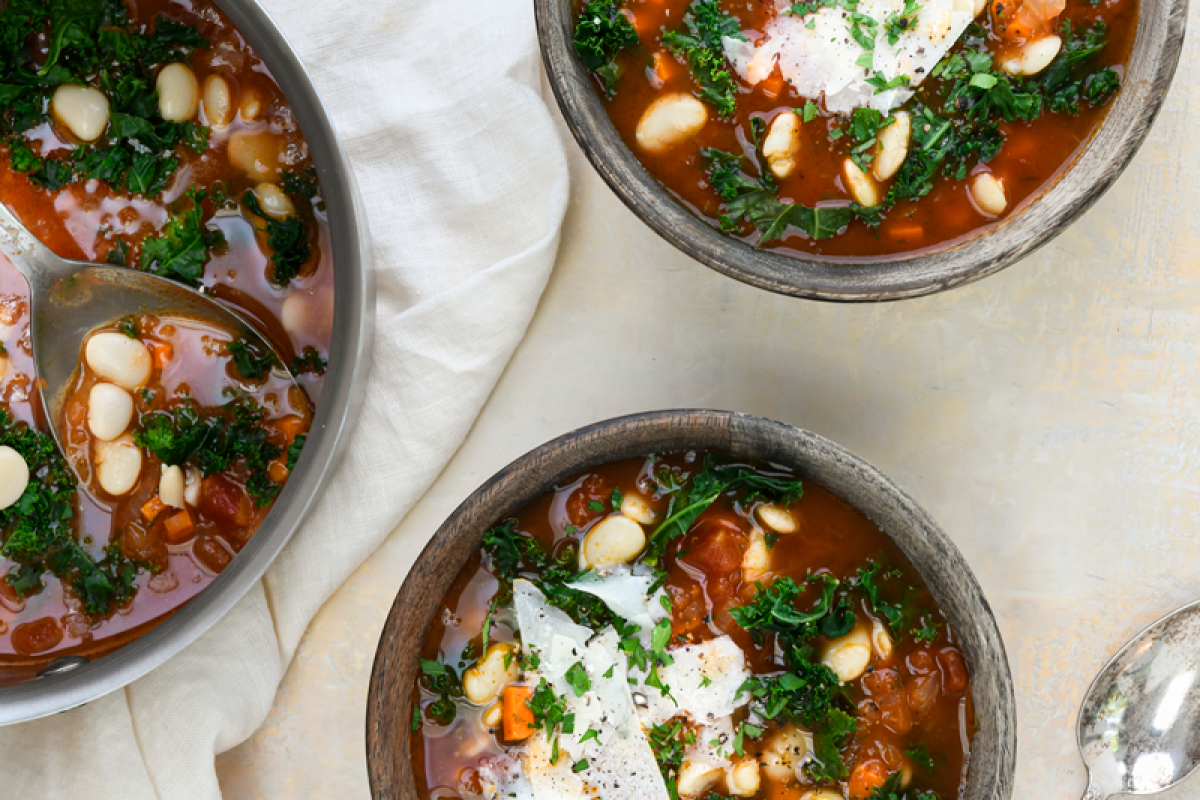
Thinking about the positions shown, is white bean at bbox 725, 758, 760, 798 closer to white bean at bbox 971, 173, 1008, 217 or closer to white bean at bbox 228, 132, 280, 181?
white bean at bbox 971, 173, 1008, 217

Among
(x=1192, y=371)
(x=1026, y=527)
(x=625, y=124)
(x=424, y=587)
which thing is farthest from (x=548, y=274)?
(x=1192, y=371)

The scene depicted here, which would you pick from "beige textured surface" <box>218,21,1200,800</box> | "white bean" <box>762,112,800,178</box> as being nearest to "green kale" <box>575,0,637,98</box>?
"white bean" <box>762,112,800,178</box>

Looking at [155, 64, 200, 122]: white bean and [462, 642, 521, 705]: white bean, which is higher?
[155, 64, 200, 122]: white bean

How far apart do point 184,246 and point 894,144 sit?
1.78 m

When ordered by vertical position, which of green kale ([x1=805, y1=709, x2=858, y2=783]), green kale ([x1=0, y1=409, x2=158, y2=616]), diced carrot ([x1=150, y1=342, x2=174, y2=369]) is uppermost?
diced carrot ([x1=150, y1=342, x2=174, y2=369])

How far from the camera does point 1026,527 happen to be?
282 centimetres

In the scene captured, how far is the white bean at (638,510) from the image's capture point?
2.52m

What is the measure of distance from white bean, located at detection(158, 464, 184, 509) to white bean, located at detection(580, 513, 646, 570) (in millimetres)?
1056

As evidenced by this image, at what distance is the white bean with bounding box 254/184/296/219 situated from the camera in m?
2.49

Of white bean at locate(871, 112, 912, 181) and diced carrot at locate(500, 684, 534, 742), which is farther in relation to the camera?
diced carrot at locate(500, 684, 534, 742)

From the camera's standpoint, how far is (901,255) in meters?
2.45

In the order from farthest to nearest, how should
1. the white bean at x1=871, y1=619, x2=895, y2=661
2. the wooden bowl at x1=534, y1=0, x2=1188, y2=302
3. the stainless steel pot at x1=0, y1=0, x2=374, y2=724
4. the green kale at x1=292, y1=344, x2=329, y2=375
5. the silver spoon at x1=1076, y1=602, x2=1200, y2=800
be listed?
the silver spoon at x1=1076, y1=602, x2=1200, y2=800
the green kale at x1=292, y1=344, x2=329, y2=375
the white bean at x1=871, y1=619, x2=895, y2=661
the stainless steel pot at x1=0, y1=0, x2=374, y2=724
the wooden bowl at x1=534, y1=0, x2=1188, y2=302

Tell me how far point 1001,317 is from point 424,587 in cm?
176

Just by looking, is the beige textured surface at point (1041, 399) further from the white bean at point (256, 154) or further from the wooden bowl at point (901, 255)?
the white bean at point (256, 154)
